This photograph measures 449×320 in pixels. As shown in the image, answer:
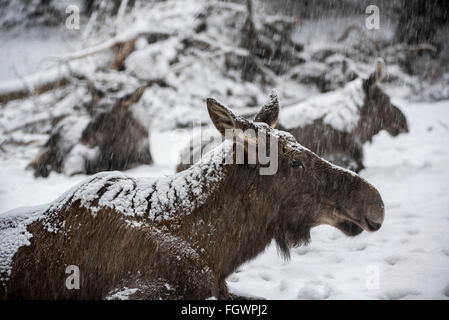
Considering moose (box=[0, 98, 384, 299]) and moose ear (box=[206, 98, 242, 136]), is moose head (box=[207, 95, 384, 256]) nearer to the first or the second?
moose (box=[0, 98, 384, 299])

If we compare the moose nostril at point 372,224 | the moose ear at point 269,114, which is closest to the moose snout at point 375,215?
the moose nostril at point 372,224

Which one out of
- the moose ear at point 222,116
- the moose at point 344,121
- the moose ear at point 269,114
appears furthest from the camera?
the moose at point 344,121

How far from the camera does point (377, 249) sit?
345 cm

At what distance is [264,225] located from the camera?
229cm

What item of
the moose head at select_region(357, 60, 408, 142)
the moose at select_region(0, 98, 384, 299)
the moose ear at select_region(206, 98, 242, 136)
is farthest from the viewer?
the moose head at select_region(357, 60, 408, 142)

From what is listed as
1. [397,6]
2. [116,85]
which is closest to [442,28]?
[397,6]

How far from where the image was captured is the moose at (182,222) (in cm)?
195

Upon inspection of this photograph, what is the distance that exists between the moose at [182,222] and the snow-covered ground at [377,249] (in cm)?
64

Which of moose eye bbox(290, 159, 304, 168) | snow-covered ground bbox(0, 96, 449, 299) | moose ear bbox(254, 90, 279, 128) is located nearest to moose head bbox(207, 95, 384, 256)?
moose eye bbox(290, 159, 304, 168)

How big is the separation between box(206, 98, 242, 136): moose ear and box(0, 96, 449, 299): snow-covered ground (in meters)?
1.31

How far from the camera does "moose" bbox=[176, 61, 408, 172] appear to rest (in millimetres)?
5574

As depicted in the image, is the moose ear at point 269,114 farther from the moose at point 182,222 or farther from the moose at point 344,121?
the moose at point 344,121

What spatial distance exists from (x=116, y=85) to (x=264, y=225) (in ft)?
19.4
